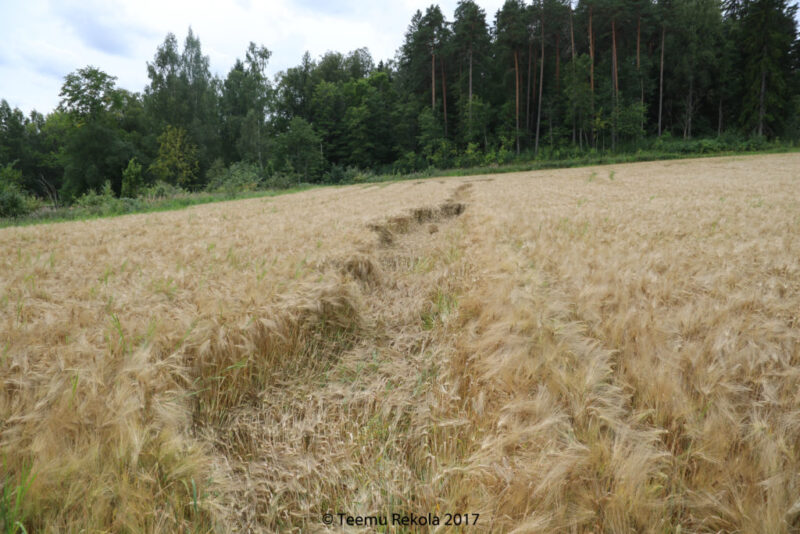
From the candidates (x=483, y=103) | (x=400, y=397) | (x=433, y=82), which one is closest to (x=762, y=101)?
(x=483, y=103)

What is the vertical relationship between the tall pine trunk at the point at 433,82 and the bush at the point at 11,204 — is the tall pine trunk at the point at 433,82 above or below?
above

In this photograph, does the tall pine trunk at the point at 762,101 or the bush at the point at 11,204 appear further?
the tall pine trunk at the point at 762,101

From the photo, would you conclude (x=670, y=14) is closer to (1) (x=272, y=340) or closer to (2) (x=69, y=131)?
(1) (x=272, y=340)

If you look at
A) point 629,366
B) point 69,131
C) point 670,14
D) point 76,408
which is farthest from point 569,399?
point 670,14

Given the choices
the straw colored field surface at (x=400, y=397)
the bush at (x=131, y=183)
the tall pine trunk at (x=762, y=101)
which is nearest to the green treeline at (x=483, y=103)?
the tall pine trunk at (x=762, y=101)

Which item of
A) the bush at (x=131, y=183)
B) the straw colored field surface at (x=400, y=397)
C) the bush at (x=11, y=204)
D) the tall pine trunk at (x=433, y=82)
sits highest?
the tall pine trunk at (x=433, y=82)

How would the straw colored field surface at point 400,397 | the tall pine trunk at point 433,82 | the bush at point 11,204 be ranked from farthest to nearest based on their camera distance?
the tall pine trunk at point 433,82
the bush at point 11,204
the straw colored field surface at point 400,397

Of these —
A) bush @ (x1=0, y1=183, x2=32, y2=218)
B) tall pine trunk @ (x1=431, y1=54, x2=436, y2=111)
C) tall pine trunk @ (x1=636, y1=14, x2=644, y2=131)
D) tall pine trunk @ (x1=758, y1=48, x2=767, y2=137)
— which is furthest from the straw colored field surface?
tall pine trunk @ (x1=758, y1=48, x2=767, y2=137)

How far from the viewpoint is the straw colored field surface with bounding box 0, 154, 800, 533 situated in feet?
3.44

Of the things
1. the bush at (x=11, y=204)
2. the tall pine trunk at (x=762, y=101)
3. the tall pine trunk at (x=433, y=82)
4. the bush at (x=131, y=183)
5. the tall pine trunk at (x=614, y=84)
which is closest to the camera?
the bush at (x=11, y=204)

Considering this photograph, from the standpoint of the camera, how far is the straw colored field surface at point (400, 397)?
3.44 ft

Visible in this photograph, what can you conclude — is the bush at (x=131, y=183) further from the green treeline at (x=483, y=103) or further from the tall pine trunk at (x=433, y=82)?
the tall pine trunk at (x=433, y=82)

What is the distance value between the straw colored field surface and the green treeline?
37.0 metres

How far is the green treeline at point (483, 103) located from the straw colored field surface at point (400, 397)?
37.0m
